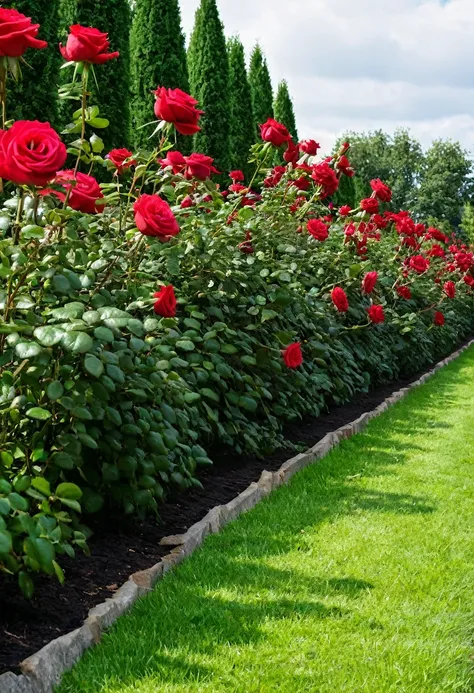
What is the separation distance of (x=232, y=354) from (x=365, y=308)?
2999 millimetres

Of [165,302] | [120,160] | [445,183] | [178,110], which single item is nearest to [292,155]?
[120,160]

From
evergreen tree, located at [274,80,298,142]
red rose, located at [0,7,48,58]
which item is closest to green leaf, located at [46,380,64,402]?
red rose, located at [0,7,48,58]

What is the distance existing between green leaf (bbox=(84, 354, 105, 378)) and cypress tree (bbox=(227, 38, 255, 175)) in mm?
15368

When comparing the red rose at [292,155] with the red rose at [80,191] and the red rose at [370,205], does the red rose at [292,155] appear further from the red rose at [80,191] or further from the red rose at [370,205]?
the red rose at [80,191]

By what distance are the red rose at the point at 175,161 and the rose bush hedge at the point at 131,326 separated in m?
0.01

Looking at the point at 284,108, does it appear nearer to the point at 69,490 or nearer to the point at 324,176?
the point at 324,176

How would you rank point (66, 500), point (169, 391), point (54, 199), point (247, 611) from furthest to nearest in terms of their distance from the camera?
point (169, 391) < point (54, 199) < point (247, 611) < point (66, 500)

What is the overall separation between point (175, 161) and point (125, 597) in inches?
87.3

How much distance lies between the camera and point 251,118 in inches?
716

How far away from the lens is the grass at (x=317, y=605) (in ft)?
7.52

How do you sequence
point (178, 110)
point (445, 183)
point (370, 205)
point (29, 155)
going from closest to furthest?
point (29, 155), point (178, 110), point (370, 205), point (445, 183)

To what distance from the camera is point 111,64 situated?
1022 centimetres

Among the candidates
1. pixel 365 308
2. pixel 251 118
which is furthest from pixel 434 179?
pixel 365 308

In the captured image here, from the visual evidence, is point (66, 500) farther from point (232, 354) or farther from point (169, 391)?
point (232, 354)
